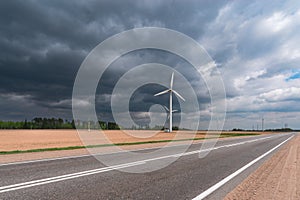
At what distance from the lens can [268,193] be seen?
647 centimetres

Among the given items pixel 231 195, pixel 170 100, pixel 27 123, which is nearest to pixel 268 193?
pixel 231 195

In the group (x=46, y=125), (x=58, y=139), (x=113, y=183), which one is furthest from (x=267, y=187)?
(x=46, y=125)

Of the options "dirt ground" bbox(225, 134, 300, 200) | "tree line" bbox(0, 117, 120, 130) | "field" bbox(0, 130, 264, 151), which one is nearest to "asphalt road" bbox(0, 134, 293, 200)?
"dirt ground" bbox(225, 134, 300, 200)

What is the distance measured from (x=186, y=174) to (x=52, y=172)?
14.2 feet

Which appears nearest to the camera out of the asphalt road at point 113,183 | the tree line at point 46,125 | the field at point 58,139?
the asphalt road at point 113,183

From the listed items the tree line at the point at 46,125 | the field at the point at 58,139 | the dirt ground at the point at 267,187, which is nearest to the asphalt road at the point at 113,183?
the dirt ground at the point at 267,187

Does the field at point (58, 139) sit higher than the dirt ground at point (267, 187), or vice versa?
the dirt ground at point (267, 187)

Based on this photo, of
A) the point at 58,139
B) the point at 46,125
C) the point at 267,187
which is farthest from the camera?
the point at 46,125

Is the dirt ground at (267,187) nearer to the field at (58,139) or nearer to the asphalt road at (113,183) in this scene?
the asphalt road at (113,183)

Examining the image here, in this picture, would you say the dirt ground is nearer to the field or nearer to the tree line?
the field

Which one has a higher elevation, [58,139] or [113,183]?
[113,183]

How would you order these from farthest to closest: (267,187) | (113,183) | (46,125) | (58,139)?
(46,125), (58,139), (267,187), (113,183)

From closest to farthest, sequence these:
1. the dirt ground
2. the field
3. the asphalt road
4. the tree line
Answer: the asphalt road → the dirt ground → the field → the tree line

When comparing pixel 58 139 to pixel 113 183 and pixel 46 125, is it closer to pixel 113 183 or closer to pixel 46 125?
pixel 113 183
